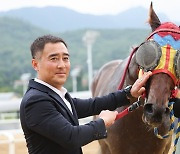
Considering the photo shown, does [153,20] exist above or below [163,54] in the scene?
above

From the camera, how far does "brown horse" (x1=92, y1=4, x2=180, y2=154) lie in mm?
2428

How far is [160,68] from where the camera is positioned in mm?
2525

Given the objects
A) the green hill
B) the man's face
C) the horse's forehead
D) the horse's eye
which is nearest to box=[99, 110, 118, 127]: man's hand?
the man's face

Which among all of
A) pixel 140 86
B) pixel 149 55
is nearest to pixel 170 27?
pixel 149 55

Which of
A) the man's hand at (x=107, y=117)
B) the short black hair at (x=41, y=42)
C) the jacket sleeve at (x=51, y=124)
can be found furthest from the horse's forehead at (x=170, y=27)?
the jacket sleeve at (x=51, y=124)

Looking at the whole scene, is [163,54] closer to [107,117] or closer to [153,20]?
[153,20]

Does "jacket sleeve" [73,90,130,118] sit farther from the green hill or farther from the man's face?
the green hill

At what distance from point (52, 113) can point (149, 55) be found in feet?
2.82

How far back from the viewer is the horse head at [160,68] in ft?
7.93

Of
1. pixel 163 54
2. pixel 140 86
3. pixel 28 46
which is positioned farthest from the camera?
pixel 28 46

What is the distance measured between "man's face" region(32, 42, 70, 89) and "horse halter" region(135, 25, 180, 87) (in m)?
0.62

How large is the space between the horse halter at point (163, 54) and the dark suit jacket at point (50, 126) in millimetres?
578

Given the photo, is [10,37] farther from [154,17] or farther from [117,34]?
[154,17]

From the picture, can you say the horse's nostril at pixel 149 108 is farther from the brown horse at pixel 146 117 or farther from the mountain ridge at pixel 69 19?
the mountain ridge at pixel 69 19
